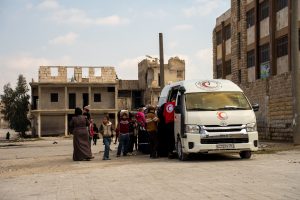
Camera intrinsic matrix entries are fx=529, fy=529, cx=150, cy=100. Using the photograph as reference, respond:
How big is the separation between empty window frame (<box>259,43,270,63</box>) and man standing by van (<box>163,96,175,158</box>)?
1958 cm

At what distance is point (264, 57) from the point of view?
35.5 meters

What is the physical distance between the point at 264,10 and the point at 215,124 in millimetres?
23210

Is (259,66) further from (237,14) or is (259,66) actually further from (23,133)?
(23,133)

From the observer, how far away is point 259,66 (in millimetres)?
36469

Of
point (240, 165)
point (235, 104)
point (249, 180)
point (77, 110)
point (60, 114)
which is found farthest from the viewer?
point (60, 114)

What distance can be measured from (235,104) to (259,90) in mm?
13776

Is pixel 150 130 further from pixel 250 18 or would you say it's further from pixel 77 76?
pixel 77 76

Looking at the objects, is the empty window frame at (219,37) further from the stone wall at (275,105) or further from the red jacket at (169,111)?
the red jacket at (169,111)

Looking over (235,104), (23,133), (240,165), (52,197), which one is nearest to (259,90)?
(235,104)

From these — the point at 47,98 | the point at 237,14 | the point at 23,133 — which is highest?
the point at 237,14

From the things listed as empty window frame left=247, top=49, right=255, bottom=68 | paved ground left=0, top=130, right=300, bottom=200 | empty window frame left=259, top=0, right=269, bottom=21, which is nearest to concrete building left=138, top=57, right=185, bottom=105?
empty window frame left=247, top=49, right=255, bottom=68

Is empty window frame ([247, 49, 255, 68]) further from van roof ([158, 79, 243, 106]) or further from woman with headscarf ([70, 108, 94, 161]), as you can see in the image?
woman with headscarf ([70, 108, 94, 161])

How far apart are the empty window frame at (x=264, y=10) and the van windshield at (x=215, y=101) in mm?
21306

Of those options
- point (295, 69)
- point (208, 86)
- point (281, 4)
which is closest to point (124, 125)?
point (208, 86)
